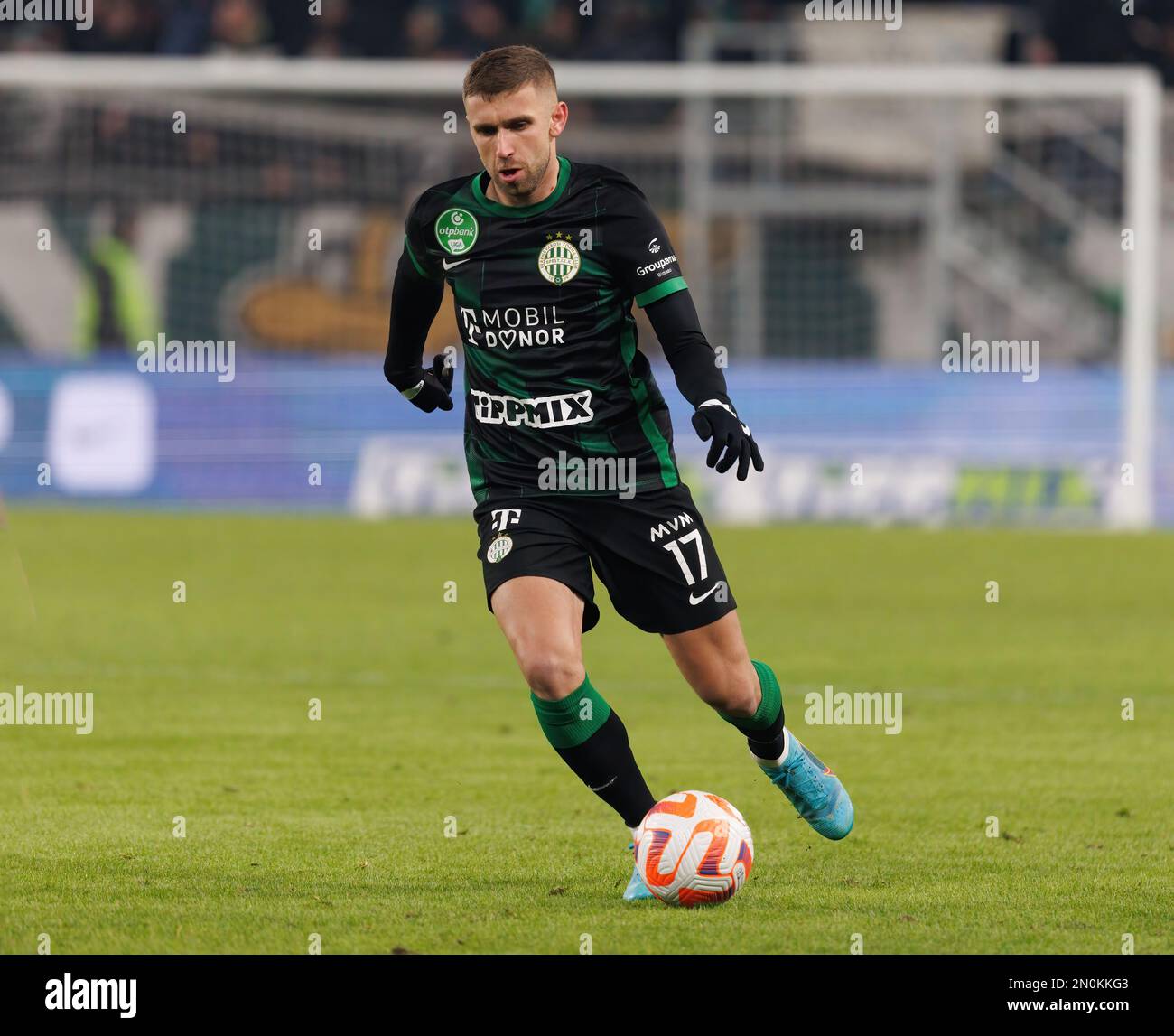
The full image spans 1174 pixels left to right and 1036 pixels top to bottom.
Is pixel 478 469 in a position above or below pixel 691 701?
above

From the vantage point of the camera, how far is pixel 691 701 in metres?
10.2

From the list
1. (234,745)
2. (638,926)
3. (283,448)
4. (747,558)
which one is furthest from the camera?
(283,448)

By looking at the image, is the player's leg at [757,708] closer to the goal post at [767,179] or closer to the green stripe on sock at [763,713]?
the green stripe on sock at [763,713]

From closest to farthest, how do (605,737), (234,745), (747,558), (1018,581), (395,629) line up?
1. (605,737)
2. (234,745)
3. (395,629)
4. (1018,581)
5. (747,558)

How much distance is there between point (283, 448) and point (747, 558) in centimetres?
569

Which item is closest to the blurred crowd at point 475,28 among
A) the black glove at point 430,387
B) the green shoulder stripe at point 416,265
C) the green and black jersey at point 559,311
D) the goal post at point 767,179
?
the goal post at point 767,179

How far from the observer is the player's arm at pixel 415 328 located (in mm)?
6082

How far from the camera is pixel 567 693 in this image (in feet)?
18.5

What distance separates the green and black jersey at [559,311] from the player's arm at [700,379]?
64 mm

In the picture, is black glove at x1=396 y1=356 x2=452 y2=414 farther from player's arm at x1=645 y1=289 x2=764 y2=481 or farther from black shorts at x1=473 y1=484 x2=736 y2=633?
player's arm at x1=645 y1=289 x2=764 y2=481

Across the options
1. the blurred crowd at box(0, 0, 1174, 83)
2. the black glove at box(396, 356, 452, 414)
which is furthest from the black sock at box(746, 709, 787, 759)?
the blurred crowd at box(0, 0, 1174, 83)

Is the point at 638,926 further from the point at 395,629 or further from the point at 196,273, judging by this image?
the point at 196,273

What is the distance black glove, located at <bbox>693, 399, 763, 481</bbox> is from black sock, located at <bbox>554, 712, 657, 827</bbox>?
0.80 meters

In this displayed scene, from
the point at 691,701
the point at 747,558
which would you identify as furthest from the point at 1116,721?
the point at 747,558
